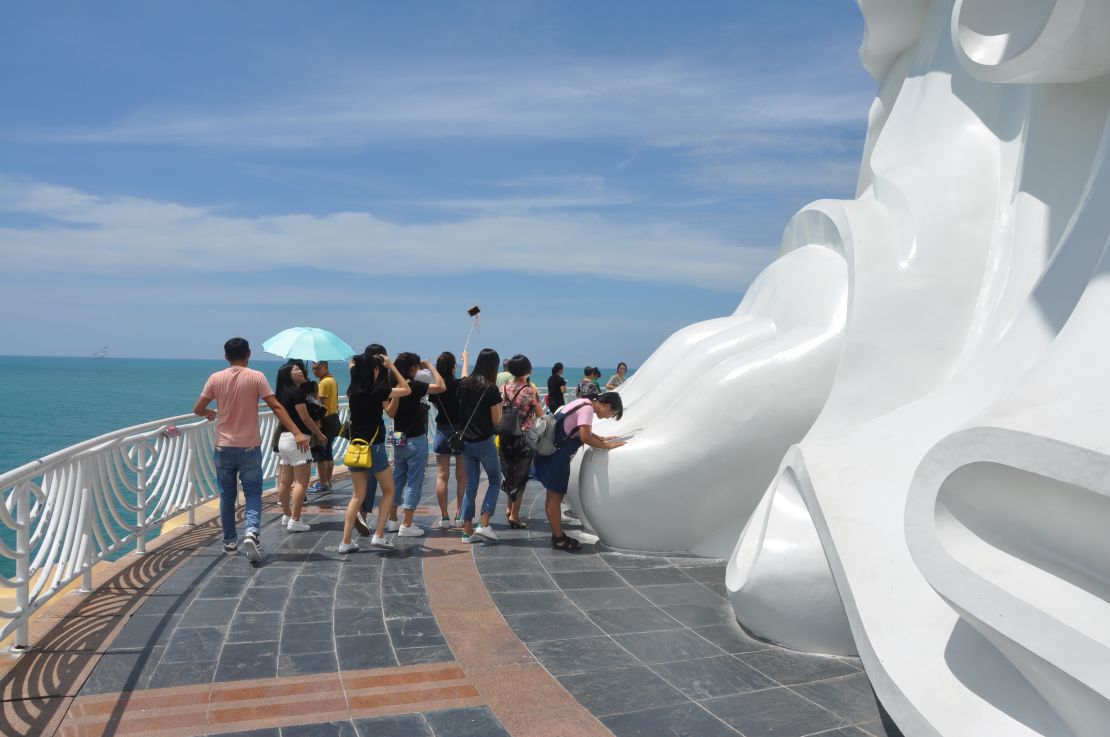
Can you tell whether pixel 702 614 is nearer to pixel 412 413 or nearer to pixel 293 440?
pixel 412 413

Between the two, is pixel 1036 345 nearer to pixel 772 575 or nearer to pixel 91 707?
pixel 772 575

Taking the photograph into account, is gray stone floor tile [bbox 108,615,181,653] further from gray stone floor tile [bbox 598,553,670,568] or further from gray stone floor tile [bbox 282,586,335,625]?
gray stone floor tile [bbox 598,553,670,568]

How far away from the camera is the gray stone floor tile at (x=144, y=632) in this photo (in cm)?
509

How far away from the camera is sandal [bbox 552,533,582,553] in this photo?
748 centimetres

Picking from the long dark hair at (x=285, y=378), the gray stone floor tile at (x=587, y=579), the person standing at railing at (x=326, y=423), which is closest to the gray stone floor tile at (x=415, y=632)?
the gray stone floor tile at (x=587, y=579)

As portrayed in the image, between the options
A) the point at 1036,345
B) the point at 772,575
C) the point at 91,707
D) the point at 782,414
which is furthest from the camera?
the point at 782,414

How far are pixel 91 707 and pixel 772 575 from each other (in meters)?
3.73

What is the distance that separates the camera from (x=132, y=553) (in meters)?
7.04

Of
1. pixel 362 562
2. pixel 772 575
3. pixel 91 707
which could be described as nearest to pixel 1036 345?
pixel 772 575

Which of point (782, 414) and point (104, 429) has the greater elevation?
point (782, 414)

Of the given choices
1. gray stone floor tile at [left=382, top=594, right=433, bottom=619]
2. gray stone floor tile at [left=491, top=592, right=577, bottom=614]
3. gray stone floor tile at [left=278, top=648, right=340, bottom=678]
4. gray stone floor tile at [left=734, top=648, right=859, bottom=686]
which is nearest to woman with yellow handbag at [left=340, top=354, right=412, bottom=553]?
gray stone floor tile at [left=382, top=594, right=433, bottom=619]

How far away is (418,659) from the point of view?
5.00 meters

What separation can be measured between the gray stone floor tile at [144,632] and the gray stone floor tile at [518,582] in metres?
2.17

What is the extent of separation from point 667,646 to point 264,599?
2.82 meters
